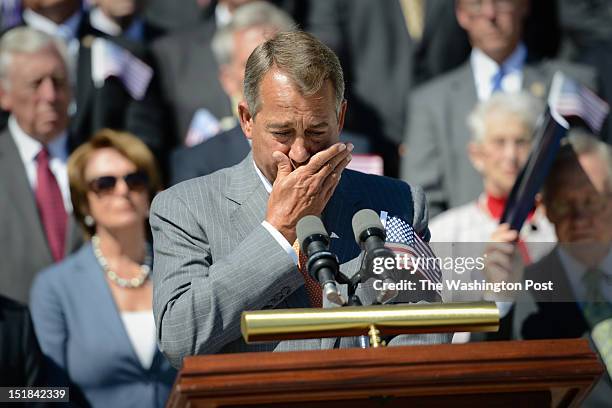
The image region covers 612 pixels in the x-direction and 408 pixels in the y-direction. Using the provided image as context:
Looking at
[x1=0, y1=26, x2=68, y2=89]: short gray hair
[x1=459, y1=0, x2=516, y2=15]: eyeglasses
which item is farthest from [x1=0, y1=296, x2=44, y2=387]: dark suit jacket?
[x1=459, y1=0, x2=516, y2=15]: eyeglasses

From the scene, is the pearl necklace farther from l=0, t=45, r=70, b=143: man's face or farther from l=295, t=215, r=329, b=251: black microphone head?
l=295, t=215, r=329, b=251: black microphone head

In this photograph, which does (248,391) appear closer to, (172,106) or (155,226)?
(155,226)

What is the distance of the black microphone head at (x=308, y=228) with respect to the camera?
2605 mm

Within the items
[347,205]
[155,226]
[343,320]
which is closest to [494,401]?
[343,320]

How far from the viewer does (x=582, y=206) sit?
18.0ft

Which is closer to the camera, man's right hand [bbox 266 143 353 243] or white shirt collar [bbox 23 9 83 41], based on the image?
man's right hand [bbox 266 143 353 243]

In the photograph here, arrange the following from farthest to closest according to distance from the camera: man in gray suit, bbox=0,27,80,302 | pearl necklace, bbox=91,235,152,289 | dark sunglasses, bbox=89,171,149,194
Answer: man in gray suit, bbox=0,27,80,302
dark sunglasses, bbox=89,171,149,194
pearl necklace, bbox=91,235,152,289

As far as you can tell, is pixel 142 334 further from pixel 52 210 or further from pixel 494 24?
pixel 494 24

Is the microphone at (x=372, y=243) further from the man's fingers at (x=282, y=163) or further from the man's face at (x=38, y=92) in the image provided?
the man's face at (x=38, y=92)

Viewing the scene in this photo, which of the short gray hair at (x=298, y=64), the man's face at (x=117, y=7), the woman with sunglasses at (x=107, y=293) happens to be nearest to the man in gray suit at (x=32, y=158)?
the woman with sunglasses at (x=107, y=293)

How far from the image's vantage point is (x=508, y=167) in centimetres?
571

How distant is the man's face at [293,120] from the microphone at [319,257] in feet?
1.07

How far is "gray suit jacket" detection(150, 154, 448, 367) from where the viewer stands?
2.80 meters

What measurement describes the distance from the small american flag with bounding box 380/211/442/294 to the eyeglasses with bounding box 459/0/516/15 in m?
3.42
